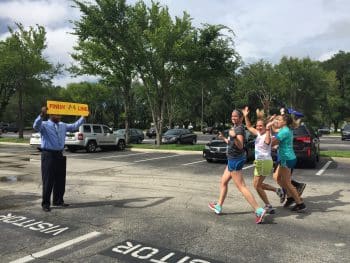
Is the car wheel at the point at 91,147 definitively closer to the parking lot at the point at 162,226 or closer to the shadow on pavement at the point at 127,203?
the parking lot at the point at 162,226

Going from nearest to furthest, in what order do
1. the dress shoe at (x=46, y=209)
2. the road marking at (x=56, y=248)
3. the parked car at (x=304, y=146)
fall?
the road marking at (x=56, y=248) → the dress shoe at (x=46, y=209) → the parked car at (x=304, y=146)

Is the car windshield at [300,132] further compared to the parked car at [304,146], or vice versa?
the car windshield at [300,132]

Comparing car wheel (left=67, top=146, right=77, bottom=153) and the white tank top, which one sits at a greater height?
the white tank top

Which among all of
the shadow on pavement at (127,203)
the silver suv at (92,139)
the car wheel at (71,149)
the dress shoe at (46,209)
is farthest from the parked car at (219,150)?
the dress shoe at (46,209)

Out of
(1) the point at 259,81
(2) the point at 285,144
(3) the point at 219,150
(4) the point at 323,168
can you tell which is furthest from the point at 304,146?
(1) the point at 259,81

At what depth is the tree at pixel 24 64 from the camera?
31.3 metres

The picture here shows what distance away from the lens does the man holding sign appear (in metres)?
7.20

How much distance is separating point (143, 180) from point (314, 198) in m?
4.53

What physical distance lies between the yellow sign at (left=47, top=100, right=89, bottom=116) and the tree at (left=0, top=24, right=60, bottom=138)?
Answer: 25910 millimetres

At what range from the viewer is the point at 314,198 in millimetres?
8602

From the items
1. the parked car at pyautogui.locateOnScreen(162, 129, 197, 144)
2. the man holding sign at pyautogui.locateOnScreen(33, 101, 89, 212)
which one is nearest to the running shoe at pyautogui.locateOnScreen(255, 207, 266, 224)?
the man holding sign at pyautogui.locateOnScreen(33, 101, 89, 212)

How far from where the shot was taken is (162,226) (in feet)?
20.2

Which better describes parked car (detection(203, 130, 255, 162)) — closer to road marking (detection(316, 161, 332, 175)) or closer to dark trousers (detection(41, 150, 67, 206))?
road marking (detection(316, 161, 332, 175))

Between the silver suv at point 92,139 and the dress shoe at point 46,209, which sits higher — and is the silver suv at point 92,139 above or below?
above
